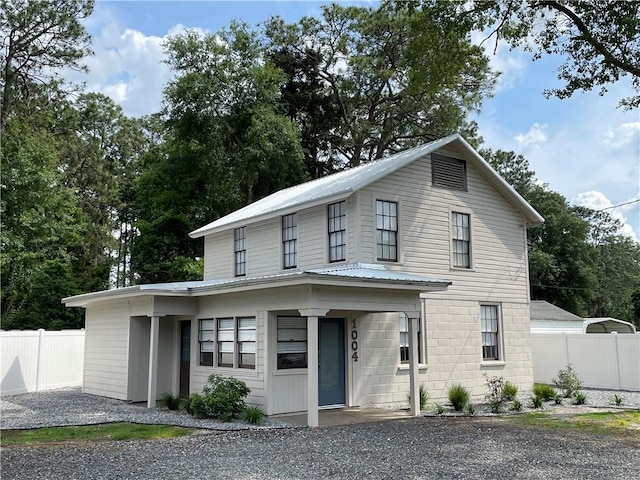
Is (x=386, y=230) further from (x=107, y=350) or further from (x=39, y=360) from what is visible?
(x=39, y=360)

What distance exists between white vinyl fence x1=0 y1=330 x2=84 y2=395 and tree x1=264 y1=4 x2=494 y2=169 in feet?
66.2

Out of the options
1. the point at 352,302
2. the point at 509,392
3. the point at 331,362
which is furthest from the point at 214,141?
the point at 509,392

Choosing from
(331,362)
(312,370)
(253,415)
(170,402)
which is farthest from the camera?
→ (170,402)

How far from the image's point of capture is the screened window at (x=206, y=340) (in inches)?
587

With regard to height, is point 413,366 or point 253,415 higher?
point 413,366

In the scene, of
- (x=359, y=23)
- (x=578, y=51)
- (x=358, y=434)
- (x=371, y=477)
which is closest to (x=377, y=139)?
(x=359, y=23)

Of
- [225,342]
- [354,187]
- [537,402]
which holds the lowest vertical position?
[537,402]

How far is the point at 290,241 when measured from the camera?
16.7 metres

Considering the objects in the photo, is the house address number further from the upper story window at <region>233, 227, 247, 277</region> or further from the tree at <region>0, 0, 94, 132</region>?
the tree at <region>0, 0, 94, 132</region>

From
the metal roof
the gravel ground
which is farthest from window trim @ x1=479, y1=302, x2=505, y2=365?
the gravel ground

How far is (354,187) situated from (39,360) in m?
12.5

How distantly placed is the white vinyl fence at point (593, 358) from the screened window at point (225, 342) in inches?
471

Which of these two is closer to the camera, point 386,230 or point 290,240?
point 386,230

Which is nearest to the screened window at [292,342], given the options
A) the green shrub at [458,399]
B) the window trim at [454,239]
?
the green shrub at [458,399]
